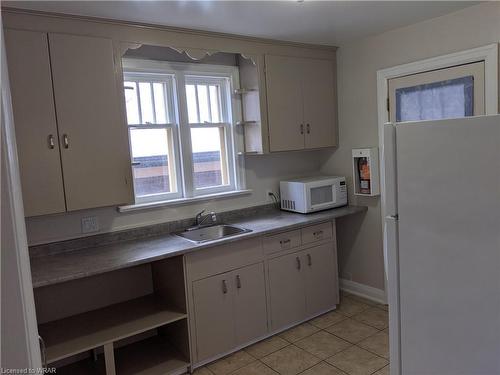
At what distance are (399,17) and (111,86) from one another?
2134 mm

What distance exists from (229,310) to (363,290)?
5.20 feet

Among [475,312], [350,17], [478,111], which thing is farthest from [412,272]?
[350,17]

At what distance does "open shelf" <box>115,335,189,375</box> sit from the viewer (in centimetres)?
258

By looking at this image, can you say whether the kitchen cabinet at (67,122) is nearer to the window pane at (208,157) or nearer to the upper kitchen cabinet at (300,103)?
the window pane at (208,157)

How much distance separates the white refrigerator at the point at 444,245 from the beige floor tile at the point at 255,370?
1.01 metres

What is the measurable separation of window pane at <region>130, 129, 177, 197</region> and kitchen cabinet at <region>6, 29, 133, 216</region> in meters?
0.42

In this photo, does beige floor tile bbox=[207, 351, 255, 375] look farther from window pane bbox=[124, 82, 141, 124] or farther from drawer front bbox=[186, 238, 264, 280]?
window pane bbox=[124, 82, 141, 124]

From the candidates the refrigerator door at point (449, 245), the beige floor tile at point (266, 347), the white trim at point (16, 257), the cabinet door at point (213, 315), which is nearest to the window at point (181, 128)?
the cabinet door at point (213, 315)

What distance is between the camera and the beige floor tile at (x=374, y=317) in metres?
3.16

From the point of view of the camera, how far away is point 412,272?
1.71 meters

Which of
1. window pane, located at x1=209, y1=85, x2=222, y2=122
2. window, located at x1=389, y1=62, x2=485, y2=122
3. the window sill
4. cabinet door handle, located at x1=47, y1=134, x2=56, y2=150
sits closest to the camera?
cabinet door handle, located at x1=47, y1=134, x2=56, y2=150

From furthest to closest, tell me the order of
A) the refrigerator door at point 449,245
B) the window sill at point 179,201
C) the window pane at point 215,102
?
1. the window pane at point 215,102
2. the window sill at point 179,201
3. the refrigerator door at point 449,245

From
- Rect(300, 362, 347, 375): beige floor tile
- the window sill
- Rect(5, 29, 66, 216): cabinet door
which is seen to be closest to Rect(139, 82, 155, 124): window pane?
the window sill

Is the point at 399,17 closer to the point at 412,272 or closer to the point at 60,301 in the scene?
the point at 412,272
